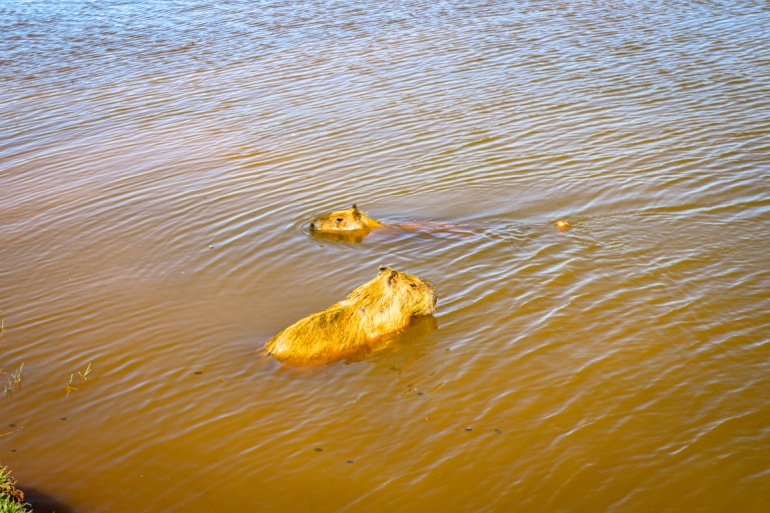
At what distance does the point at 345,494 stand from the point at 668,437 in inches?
73.6

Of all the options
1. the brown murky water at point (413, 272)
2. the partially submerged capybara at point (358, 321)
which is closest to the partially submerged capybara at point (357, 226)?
the brown murky water at point (413, 272)

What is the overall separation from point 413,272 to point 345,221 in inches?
38.6

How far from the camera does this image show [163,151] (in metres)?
9.88

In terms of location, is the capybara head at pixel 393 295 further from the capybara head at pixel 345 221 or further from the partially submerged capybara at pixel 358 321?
the capybara head at pixel 345 221

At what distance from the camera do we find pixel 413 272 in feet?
21.6

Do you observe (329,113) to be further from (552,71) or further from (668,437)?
(668,437)

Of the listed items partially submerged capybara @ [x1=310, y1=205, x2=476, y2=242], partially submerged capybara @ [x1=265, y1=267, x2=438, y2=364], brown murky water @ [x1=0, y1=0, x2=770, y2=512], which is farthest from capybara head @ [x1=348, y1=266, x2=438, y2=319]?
partially submerged capybara @ [x1=310, y1=205, x2=476, y2=242]

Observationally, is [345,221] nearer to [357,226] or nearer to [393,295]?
[357,226]

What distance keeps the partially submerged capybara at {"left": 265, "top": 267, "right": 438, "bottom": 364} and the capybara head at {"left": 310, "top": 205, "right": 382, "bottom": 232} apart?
153 cm

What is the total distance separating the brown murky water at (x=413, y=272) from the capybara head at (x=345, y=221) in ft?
0.60

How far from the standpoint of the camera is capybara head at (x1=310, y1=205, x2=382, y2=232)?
7188mm

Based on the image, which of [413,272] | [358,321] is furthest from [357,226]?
[358,321]

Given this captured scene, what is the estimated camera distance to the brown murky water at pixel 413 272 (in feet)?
14.5

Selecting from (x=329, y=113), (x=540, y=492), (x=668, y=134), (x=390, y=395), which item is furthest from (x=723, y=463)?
(x=329, y=113)
